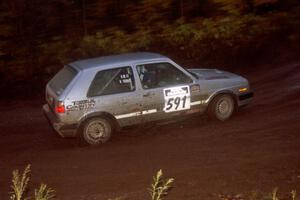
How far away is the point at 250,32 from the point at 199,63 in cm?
250

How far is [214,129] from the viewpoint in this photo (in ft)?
35.6

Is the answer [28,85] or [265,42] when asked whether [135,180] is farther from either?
[265,42]

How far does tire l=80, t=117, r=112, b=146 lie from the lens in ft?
33.7

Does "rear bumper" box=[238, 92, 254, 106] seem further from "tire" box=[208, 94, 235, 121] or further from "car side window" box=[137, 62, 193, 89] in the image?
"car side window" box=[137, 62, 193, 89]

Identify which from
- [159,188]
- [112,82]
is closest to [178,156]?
[112,82]

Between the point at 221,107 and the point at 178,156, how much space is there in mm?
2305

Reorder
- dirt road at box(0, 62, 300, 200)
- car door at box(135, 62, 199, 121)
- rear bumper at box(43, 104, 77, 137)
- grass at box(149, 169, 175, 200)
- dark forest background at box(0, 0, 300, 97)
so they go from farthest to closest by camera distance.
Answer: dark forest background at box(0, 0, 300, 97) → car door at box(135, 62, 199, 121) → rear bumper at box(43, 104, 77, 137) → dirt road at box(0, 62, 300, 200) → grass at box(149, 169, 175, 200)

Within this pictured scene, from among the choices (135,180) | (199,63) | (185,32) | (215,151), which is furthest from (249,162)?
(185,32)

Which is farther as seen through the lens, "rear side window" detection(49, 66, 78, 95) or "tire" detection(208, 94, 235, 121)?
"tire" detection(208, 94, 235, 121)

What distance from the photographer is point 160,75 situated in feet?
34.8

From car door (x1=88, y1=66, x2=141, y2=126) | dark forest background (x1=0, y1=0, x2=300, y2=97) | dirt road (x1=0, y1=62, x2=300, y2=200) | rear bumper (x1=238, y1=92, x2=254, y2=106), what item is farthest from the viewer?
dark forest background (x1=0, y1=0, x2=300, y2=97)

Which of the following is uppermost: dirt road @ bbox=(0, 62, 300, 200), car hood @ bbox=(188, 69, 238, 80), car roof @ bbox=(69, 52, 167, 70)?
car roof @ bbox=(69, 52, 167, 70)

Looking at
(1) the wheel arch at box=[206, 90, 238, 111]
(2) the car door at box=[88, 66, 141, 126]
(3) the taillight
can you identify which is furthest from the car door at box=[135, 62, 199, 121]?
(3) the taillight

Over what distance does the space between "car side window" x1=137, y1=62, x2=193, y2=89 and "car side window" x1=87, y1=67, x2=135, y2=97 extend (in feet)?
0.79
